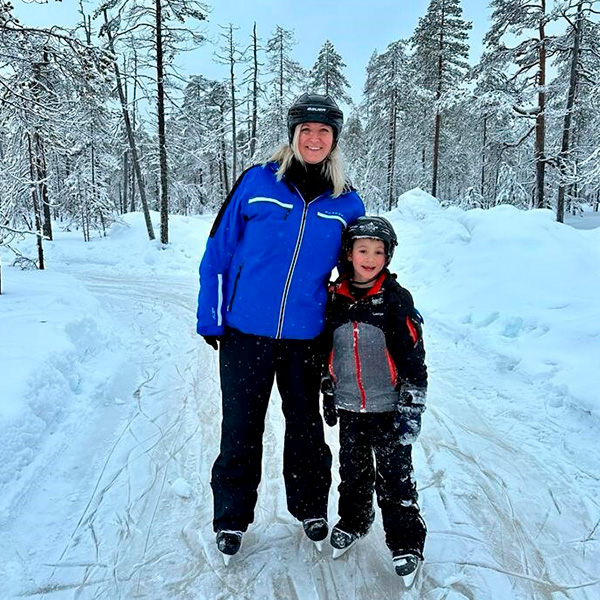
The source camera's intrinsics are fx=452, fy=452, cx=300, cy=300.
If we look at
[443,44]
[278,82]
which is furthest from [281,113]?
[443,44]

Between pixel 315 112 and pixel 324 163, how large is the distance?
0.29 metres

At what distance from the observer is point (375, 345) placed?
2.55m

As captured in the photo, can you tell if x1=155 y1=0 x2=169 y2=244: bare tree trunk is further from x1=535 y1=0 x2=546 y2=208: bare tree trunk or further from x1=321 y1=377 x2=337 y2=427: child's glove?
x1=321 y1=377 x2=337 y2=427: child's glove

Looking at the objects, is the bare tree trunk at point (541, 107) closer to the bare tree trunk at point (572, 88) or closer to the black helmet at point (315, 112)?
the bare tree trunk at point (572, 88)

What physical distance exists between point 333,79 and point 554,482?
2911 cm

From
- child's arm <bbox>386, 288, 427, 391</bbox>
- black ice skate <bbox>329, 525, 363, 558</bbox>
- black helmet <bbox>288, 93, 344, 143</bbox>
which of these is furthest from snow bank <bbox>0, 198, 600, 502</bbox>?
black helmet <bbox>288, 93, 344, 143</bbox>

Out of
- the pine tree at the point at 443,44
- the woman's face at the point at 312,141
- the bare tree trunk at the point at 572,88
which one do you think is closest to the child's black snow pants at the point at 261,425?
the woman's face at the point at 312,141

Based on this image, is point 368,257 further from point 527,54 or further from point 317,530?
point 527,54

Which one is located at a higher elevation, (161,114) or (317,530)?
(161,114)

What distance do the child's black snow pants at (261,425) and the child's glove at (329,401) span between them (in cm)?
8

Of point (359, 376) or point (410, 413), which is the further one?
point (359, 376)

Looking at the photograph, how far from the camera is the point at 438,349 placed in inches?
264

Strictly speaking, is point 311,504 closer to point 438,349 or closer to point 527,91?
point 438,349

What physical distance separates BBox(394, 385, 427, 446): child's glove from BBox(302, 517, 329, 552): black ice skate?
0.85 m
